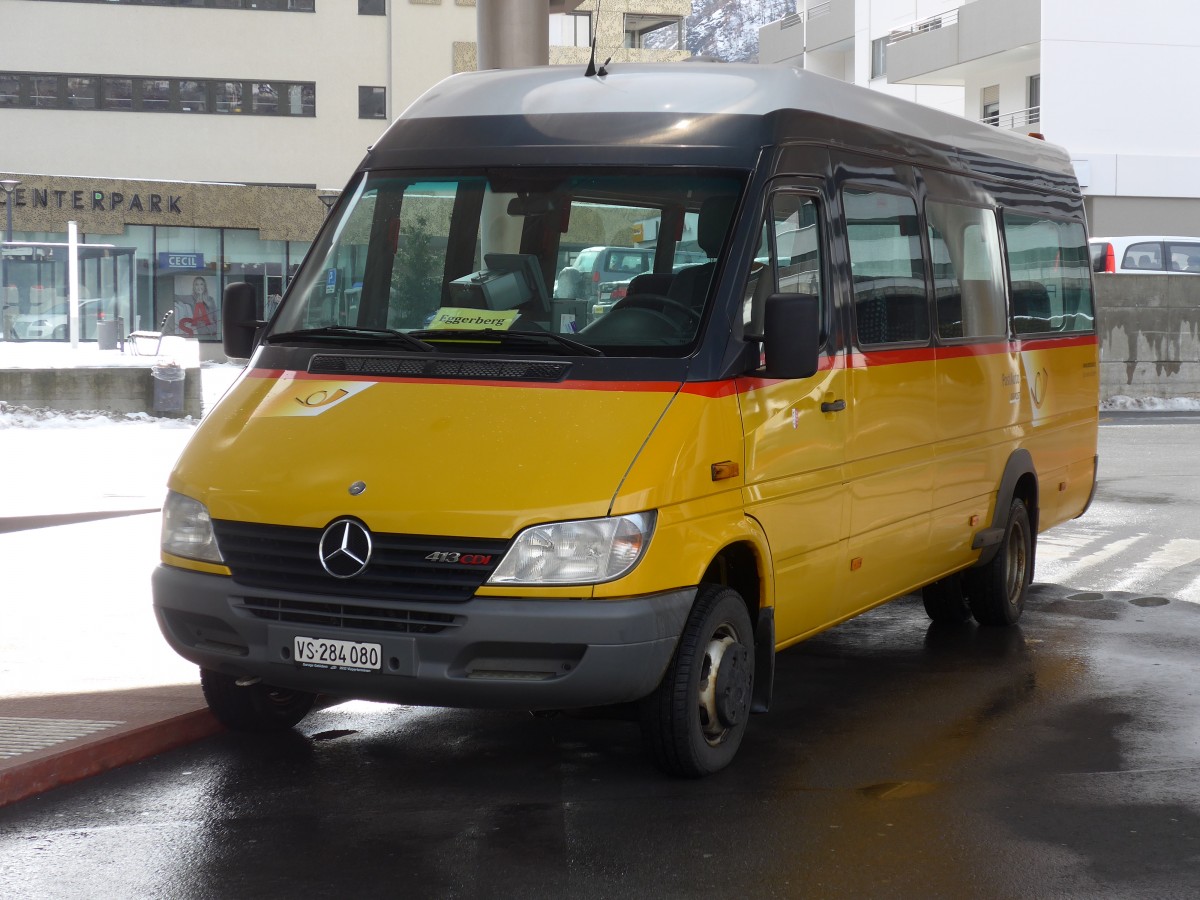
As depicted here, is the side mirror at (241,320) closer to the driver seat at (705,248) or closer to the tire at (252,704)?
the tire at (252,704)

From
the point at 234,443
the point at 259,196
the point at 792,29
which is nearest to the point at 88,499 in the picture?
the point at 234,443

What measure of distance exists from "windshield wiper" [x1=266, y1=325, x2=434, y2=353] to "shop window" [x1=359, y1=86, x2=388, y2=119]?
164 feet

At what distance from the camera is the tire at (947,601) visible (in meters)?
9.40

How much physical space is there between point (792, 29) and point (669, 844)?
189ft

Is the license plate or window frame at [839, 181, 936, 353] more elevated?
window frame at [839, 181, 936, 353]

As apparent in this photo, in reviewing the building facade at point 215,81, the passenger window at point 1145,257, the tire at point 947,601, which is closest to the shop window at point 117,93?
the building facade at point 215,81

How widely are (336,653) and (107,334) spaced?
29222mm

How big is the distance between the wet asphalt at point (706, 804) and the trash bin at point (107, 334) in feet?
89.2

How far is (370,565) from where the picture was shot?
219 inches

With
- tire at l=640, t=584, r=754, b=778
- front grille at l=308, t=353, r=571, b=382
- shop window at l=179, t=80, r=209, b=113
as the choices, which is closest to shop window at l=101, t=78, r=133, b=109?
shop window at l=179, t=80, r=209, b=113

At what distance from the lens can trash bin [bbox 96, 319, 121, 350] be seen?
33250mm

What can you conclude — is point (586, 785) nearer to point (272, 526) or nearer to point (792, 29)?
point (272, 526)

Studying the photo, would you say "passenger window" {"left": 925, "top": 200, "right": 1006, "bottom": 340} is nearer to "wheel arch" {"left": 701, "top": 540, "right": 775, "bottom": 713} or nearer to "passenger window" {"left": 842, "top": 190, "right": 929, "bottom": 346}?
"passenger window" {"left": 842, "top": 190, "right": 929, "bottom": 346}

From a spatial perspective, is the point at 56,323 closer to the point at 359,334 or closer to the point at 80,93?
the point at 80,93
